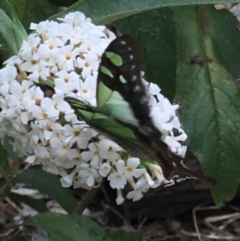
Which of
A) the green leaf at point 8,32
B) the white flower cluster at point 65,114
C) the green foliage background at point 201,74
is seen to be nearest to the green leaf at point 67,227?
the green foliage background at point 201,74

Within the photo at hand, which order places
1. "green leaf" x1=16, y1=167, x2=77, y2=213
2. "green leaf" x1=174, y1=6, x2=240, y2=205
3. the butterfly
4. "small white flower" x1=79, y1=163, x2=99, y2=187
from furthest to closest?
"green leaf" x1=16, y1=167, x2=77, y2=213 < "green leaf" x1=174, y1=6, x2=240, y2=205 < "small white flower" x1=79, y1=163, x2=99, y2=187 < the butterfly

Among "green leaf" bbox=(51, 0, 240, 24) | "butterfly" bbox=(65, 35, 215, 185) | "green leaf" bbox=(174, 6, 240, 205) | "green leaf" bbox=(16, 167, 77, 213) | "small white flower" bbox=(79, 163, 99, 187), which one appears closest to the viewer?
"butterfly" bbox=(65, 35, 215, 185)

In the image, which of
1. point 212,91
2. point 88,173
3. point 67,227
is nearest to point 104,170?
point 88,173

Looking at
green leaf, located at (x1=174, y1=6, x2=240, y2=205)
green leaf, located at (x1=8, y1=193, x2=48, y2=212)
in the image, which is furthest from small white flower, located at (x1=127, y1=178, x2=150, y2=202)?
green leaf, located at (x1=8, y1=193, x2=48, y2=212)

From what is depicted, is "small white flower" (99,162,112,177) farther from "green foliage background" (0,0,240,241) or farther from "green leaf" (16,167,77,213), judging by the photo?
"green leaf" (16,167,77,213)

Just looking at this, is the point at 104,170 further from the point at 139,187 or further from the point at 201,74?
the point at 201,74

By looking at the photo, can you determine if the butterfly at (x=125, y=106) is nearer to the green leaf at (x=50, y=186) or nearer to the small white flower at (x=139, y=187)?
the small white flower at (x=139, y=187)
